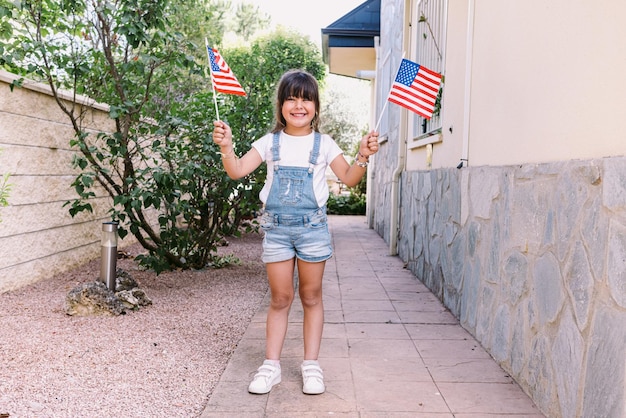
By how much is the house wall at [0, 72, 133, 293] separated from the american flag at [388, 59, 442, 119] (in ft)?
9.04

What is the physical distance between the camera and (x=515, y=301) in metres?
3.03

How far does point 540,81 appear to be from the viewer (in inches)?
110

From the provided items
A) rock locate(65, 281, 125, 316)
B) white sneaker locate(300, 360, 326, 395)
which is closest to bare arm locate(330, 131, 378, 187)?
white sneaker locate(300, 360, 326, 395)

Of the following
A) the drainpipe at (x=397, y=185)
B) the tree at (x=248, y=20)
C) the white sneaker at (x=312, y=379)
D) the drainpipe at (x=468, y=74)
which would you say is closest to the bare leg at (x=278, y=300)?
the white sneaker at (x=312, y=379)

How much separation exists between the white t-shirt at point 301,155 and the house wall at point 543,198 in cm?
94

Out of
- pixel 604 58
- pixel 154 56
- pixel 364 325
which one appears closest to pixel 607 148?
pixel 604 58

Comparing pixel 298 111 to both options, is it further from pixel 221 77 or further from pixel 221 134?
pixel 221 77

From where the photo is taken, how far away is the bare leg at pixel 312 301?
115 inches

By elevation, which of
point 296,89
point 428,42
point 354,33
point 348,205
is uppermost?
point 354,33

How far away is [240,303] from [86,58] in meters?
2.28

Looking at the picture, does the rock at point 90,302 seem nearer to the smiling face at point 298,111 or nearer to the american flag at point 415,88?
the smiling face at point 298,111

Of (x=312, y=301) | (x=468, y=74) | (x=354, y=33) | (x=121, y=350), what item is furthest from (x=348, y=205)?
(x=312, y=301)

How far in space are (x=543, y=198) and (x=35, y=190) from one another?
13.0 feet

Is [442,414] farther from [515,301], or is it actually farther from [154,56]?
[154,56]
